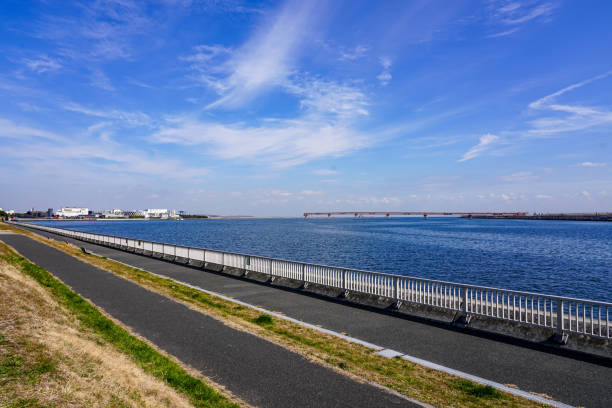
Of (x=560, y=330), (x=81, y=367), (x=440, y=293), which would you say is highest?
(x=81, y=367)

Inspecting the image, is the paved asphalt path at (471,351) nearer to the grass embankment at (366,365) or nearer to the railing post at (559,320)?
the railing post at (559,320)

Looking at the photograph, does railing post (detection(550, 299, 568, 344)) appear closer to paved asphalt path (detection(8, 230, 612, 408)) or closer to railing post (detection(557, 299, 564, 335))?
railing post (detection(557, 299, 564, 335))

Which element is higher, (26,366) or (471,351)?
(26,366)

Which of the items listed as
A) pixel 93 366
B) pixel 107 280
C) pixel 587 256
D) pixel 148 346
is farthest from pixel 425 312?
pixel 587 256

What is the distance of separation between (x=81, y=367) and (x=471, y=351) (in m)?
8.79

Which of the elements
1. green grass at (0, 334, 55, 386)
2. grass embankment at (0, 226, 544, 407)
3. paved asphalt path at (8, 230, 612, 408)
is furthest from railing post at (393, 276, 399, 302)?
green grass at (0, 334, 55, 386)

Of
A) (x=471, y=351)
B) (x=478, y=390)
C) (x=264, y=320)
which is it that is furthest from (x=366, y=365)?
(x=264, y=320)

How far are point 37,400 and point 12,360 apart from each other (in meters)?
1.92

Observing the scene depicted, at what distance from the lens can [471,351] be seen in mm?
9766

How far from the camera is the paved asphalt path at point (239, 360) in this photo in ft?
22.6

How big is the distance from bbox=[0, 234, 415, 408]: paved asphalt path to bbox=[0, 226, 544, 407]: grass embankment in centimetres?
39

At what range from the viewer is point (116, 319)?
1189cm

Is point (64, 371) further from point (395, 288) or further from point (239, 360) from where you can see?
point (395, 288)

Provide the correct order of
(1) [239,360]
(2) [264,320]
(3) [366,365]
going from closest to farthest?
(3) [366,365]
(1) [239,360]
(2) [264,320]
